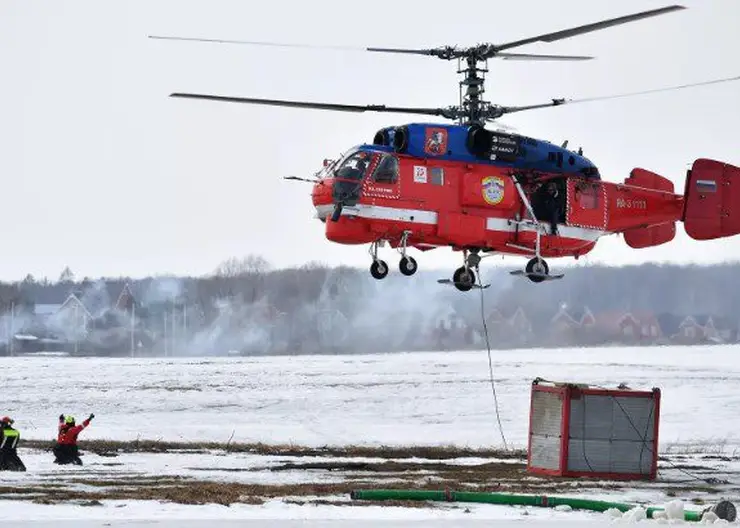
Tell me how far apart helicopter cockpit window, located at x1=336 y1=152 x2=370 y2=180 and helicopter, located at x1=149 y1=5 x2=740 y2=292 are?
0.02 m

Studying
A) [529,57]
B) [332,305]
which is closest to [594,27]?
[529,57]

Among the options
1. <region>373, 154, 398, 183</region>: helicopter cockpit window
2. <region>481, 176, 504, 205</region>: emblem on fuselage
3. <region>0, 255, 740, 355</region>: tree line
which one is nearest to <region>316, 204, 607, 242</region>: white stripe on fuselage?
<region>481, 176, 504, 205</region>: emblem on fuselage

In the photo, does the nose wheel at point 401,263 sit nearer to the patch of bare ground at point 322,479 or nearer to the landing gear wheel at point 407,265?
the landing gear wheel at point 407,265

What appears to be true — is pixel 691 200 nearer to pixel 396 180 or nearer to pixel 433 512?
pixel 396 180

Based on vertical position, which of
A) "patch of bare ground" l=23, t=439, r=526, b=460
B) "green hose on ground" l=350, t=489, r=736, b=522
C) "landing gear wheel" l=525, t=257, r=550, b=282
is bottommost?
"patch of bare ground" l=23, t=439, r=526, b=460

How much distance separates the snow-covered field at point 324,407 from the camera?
23.0m

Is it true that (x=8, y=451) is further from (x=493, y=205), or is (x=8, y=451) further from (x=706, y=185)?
(x=706, y=185)

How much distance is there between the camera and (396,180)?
104 ft

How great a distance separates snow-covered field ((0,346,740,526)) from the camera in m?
23.0

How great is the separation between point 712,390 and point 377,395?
12.6 metres

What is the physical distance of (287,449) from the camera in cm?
3784

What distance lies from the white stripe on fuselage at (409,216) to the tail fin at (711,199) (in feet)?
9.70

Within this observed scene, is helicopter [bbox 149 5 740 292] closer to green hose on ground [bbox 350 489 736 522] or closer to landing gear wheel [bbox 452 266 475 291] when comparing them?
landing gear wheel [bbox 452 266 475 291]

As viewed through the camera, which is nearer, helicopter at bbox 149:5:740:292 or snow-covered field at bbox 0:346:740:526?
snow-covered field at bbox 0:346:740:526
